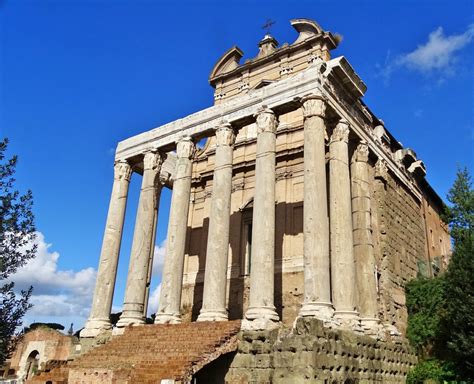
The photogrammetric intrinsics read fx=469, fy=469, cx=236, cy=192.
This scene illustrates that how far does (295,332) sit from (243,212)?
9.52 meters

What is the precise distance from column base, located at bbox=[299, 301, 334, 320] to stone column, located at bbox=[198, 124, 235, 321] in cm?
321

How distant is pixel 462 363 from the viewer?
1570 cm

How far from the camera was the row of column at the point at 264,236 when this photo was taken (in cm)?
1469

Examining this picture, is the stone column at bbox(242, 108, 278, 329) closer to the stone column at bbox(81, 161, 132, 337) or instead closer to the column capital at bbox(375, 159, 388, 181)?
the column capital at bbox(375, 159, 388, 181)

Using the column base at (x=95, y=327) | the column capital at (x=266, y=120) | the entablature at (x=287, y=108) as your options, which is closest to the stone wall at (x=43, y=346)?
the column base at (x=95, y=327)

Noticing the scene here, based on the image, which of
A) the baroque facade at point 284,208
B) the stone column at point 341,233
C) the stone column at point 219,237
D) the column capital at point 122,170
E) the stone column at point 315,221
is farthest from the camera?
the column capital at point 122,170

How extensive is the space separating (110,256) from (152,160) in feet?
14.6

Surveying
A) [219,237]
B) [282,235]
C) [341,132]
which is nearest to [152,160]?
[219,237]

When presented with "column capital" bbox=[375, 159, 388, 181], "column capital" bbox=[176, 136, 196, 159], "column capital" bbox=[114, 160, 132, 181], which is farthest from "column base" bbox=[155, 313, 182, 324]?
"column capital" bbox=[375, 159, 388, 181]

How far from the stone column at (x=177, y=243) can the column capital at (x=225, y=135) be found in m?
1.66

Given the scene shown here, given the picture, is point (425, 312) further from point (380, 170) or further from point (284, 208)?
point (284, 208)

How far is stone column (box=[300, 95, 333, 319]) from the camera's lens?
14.0m

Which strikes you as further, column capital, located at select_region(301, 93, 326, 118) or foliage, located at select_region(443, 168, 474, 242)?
foliage, located at select_region(443, 168, 474, 242)

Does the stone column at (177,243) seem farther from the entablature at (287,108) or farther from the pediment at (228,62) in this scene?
the pediment at (228,62)
